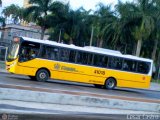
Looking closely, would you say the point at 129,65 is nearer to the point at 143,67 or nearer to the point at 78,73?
the point at 143,67

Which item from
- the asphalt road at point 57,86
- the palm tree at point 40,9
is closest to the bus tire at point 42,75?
the asphalt road at point 57,86

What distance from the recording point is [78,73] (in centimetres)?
2742

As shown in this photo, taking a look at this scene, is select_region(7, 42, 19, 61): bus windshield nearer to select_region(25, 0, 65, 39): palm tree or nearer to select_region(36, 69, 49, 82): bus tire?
select_region(36, 69, 49, 82): bus tire

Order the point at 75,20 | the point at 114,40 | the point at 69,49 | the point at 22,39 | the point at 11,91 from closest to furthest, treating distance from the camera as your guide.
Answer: the point at 11,91
the point at 22,39
the point at 69,49
the point at 114,40
the point at 75,20

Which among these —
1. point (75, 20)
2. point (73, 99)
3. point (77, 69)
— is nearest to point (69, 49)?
point (77, 69)

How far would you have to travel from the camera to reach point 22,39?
993 inches

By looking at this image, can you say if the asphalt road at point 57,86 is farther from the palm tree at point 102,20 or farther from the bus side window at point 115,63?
the palm tree at point 102,20

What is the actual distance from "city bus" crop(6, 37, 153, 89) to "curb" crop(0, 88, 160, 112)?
11.3 meters

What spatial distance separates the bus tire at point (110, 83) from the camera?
95.2ft

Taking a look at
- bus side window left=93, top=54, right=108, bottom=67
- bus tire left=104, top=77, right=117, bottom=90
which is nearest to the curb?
bus side window left=93, top=54, right=108, bottom=67

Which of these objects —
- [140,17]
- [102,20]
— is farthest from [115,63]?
[102,20]

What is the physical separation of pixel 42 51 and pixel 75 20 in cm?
4184

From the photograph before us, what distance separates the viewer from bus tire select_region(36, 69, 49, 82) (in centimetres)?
2595

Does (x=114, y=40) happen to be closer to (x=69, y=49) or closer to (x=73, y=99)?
(x=69, y=49)
